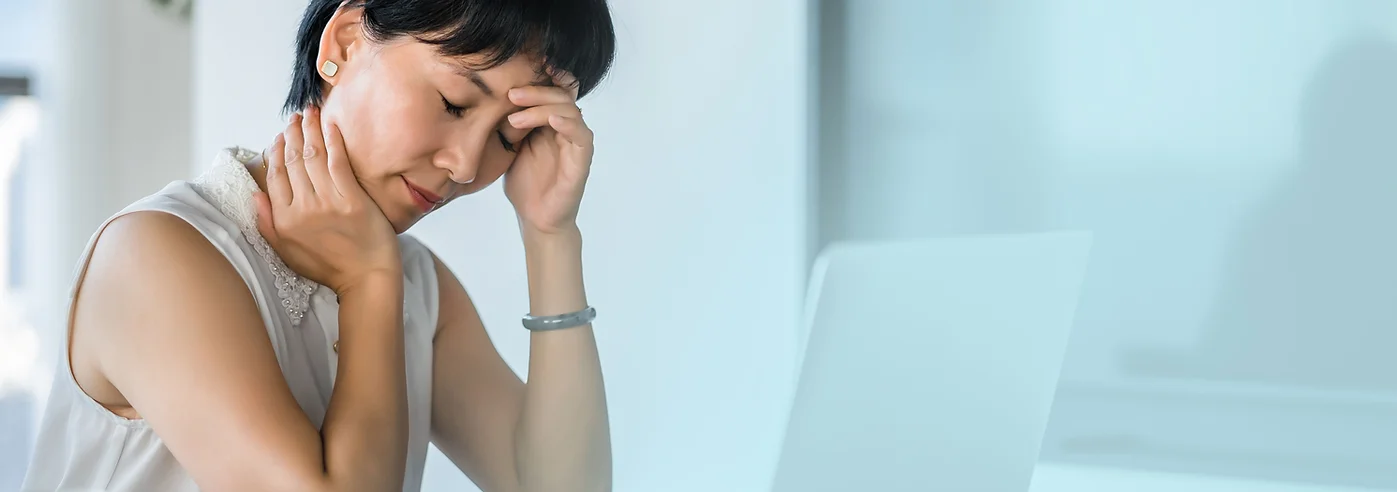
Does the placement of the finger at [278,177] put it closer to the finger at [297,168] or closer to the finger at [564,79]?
the finger at [297,168]

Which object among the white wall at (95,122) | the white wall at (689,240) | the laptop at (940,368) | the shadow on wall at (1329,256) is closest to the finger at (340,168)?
the laptop at (940,368)

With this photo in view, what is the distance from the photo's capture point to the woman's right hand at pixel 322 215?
937 mm

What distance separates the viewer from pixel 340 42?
0.98 meters

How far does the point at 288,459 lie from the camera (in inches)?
31.5

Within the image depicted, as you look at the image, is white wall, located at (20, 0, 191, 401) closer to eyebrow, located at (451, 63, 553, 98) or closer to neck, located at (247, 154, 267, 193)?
neck, located at (247, 154, 267, 193)

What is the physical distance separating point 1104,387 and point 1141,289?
5.8 inches

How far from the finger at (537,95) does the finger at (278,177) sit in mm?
209

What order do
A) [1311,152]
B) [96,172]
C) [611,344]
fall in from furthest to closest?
1. [96,172]
2. [611,344]
3. [1311,152]

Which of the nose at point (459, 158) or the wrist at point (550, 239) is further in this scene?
the wrist at point (550, 239)

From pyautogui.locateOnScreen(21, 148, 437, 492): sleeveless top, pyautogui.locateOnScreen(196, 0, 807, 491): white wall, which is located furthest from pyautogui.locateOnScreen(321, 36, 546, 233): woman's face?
pyautogui.locateOnScreen(196, 0, 807, 491): white wall

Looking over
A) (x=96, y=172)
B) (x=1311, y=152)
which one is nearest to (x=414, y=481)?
(x=1311, y=152)

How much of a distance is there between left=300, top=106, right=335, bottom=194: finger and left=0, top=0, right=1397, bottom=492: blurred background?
77 cm

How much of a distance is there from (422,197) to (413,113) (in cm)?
10

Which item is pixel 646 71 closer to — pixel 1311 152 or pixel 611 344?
pixel 611 344
